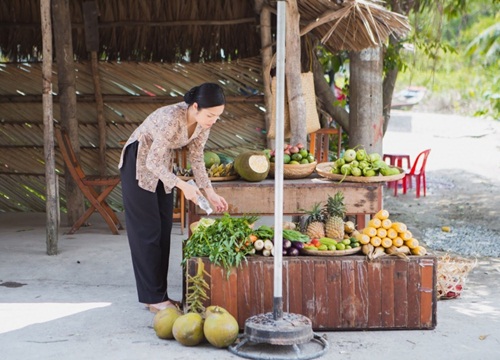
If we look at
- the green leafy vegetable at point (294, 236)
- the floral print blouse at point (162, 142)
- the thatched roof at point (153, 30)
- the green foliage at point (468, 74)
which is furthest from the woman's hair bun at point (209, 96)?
the green foliage at point (468, 74)

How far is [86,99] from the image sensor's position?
866 cm

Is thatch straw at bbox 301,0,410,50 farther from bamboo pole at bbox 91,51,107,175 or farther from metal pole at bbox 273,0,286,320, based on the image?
bamboo pole at bbox 91,51,107,175

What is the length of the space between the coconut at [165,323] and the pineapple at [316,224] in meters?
1.00

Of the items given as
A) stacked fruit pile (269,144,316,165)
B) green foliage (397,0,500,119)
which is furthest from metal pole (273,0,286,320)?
green foliage (397,0,500,119)

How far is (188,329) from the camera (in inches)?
172

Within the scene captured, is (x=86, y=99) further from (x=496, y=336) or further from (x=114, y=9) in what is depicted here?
(x=496, y=336)

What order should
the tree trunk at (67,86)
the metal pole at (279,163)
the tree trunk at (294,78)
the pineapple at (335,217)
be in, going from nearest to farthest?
1. the metal pole at (279,163)
2. the pineapple at (335,217)
3. the tree trunk at (294,78)
4. the tree trunk at (67,86)

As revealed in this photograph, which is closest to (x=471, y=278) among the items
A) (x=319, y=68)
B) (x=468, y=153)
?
(x=319, y=68)

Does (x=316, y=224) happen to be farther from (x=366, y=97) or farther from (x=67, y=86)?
(x=67, y=86)

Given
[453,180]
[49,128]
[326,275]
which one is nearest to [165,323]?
[326,275]

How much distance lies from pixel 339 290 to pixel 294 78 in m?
2.36

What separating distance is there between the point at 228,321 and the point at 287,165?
165 centimetres

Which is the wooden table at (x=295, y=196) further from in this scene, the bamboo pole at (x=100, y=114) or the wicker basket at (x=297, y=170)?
the bamboo pole at (x=100, y=114)

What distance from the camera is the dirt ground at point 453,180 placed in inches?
343
